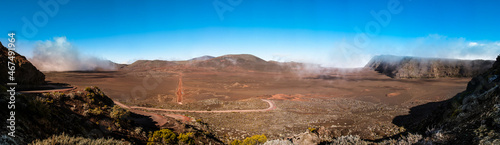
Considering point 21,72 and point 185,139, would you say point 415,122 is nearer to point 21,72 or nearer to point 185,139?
point 185,139

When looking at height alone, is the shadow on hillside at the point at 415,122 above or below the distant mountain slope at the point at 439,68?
below

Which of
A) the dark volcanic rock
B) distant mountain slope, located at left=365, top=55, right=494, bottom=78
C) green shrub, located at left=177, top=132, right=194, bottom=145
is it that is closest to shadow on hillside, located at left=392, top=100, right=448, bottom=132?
green shrub, located at left=177, top=132, right=194, bottom=145

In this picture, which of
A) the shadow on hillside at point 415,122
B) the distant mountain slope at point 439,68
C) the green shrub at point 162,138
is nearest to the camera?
the shadow on hillside at point 415,122

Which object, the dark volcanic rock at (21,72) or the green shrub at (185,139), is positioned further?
the dark volcanic rock at (21,72)

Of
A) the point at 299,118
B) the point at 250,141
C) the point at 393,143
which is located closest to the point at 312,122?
the point at 299,118

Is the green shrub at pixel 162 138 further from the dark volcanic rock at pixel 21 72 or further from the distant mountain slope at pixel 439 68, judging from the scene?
the distant mountain slope at pixel 439 68

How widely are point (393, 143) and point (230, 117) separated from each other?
56.1ft

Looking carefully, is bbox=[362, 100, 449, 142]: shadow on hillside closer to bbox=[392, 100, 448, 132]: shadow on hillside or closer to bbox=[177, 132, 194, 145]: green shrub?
bbox=[392, 100, 448, 132]: shadow on hillside

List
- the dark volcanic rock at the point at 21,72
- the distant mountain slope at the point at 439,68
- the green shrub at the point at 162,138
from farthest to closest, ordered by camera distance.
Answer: the distant mountain slope at the point at 439,68 → the dark volcanic rock at the point at 21,72 → the green shrub at the point at 162,138

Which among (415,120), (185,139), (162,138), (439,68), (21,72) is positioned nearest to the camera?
(162,138)

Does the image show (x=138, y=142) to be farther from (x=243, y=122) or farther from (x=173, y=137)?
(x=243, y=122)

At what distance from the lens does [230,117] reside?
68.5ft

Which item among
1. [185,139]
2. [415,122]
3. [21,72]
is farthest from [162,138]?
[21,72]

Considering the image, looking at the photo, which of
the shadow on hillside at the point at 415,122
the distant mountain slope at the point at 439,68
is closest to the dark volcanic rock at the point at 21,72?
the shadow on hillside at the point at 415,122
